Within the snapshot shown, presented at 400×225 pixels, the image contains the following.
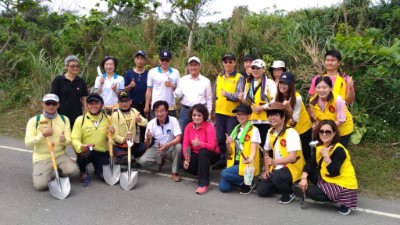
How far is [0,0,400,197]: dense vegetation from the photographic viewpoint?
23.0ft

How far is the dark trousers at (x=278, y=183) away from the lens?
4.61m

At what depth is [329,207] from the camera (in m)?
4.52

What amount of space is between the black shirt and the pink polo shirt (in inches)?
70.2

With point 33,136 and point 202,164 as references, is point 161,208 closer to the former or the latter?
point 202,164

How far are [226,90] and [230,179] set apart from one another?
1429 mm

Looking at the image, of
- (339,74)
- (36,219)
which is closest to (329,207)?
(339,74)

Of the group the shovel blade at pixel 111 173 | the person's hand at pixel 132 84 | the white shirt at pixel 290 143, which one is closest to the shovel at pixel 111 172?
the shovel blade at pixel 111 173

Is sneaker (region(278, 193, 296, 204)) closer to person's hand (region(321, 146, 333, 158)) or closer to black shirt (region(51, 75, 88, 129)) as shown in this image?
person's hand (region(321, 146, 333, 158))

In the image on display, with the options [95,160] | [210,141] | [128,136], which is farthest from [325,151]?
[95,160]

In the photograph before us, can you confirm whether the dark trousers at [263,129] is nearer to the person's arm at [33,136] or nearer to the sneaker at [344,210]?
the sneaker at [344,210]

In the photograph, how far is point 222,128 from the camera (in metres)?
5.92

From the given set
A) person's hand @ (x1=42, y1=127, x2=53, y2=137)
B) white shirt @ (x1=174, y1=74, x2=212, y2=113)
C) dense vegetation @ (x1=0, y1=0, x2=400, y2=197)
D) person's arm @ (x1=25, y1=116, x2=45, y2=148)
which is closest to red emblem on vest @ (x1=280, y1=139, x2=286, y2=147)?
white shirt @ (x1=174, y1=74, x2=212, y2=113)

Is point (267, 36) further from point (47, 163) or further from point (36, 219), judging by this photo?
point (36, 219)

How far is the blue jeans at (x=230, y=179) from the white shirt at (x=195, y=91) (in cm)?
125
